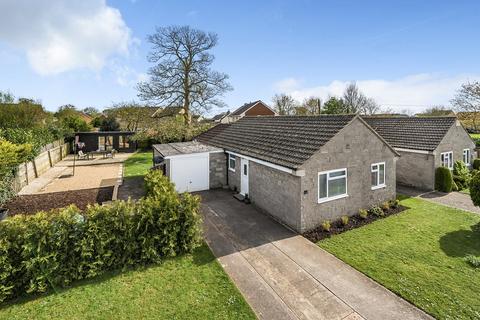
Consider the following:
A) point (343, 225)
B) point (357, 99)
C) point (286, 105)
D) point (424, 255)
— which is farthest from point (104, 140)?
point (357, 99)

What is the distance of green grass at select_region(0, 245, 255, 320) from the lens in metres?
5.90

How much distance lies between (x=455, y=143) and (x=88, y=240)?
→ 23.4 m

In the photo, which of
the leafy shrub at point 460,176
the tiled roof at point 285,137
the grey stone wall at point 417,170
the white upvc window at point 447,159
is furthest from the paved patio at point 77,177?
the leafy shrub at point 460,176

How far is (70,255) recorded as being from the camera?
702 cm

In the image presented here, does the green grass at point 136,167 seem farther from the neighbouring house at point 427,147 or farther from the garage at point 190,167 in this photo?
the neighbouring house at point 427,147

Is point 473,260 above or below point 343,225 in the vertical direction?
below

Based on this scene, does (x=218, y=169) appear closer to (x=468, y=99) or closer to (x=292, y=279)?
(x=292, y=279)

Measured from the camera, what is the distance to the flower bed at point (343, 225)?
991cm

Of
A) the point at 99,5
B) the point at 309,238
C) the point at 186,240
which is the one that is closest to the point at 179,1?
the point at 99,5

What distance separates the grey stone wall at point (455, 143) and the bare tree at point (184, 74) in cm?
2356

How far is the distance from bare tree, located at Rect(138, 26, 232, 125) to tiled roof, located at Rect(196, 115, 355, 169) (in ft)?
48.4

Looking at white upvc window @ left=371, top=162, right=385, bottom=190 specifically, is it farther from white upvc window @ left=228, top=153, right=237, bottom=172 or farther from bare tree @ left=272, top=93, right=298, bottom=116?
bare tree @ left=272, top=93, right=298, bottom=116

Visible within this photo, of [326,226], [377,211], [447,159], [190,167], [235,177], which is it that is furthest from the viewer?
[447,159]

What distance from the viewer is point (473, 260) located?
795 cm
